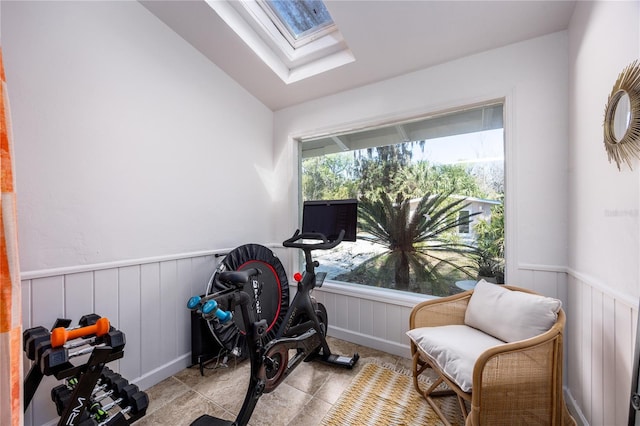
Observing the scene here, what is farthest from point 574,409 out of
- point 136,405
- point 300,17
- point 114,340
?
point 300,17

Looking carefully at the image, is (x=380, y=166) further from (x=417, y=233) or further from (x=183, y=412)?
(x=183, y=412)

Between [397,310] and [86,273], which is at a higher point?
[86,273]

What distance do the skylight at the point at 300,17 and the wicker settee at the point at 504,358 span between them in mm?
2510

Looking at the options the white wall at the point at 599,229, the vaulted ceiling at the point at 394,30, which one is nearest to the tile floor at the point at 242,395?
the white wall at the point at 599,229

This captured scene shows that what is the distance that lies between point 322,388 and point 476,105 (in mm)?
2539

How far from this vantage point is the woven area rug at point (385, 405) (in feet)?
5.15

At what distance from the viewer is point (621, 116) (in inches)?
45.0

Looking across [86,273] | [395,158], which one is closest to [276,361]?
[86,273]

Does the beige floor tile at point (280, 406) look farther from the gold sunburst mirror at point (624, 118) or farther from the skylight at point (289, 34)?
the skylight at point (289, 34)

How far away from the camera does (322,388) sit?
189 centimetres

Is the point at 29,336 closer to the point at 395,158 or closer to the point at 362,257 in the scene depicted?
the point at 362,257

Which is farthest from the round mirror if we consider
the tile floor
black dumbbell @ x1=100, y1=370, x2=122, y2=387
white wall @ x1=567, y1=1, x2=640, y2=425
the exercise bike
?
black dumbbell @ x1=100, y1=370, x2=122, y2=387

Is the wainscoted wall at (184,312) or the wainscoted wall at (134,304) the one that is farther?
the wainscoted wall at (134,304)

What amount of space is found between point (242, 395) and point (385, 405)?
3.31 feet
